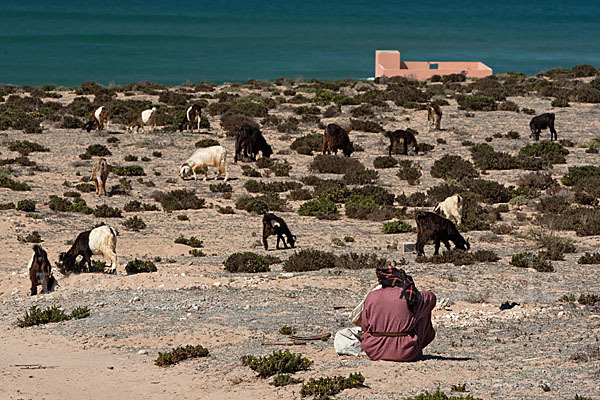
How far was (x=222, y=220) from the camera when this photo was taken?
20969 mm

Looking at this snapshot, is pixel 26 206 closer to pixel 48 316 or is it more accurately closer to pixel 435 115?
pixel 48 316

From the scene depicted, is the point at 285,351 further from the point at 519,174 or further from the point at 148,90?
the point at 148,90

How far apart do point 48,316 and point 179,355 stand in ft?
10.4

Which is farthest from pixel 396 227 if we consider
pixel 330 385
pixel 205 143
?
pixel 205 143

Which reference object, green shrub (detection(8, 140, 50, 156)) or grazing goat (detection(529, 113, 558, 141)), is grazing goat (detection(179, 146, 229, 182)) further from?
grazing goat (detection(529, 113, 558, 141))

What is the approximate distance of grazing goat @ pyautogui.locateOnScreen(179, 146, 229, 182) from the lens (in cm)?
2553

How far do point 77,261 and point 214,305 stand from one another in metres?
4.66

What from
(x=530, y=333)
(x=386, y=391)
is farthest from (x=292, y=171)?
(x=386, y=391)

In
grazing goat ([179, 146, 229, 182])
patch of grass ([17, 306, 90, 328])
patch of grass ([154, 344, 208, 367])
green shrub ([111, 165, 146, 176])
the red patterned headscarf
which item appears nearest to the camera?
the red patterned headscarf

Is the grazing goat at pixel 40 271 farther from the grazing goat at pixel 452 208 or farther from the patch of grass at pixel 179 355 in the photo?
the grazing goat at pixel 452 208

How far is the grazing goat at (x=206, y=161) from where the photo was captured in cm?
2553

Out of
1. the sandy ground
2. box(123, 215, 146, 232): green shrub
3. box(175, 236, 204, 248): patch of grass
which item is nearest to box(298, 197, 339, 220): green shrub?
the sandy ground

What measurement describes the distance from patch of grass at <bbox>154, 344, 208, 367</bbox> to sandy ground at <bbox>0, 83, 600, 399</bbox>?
0.38 ft

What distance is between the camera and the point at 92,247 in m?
14.7
